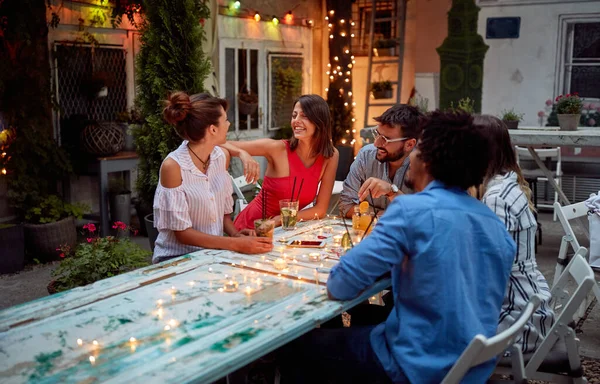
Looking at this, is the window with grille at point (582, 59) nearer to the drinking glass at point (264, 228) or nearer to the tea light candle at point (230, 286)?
the drinking glass at point (264, 228)

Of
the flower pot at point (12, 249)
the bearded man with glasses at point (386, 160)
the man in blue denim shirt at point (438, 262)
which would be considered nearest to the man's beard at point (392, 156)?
the bearded man with glasses at point (386, 160)

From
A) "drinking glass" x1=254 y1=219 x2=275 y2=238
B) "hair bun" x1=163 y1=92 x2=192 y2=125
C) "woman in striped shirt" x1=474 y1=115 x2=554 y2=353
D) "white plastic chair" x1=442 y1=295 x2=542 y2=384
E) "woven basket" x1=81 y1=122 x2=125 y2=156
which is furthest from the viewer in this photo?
"woven basket" x1=81 y1=122 x2=125 y2=156

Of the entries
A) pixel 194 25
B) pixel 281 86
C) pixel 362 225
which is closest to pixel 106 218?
pixel 194 25

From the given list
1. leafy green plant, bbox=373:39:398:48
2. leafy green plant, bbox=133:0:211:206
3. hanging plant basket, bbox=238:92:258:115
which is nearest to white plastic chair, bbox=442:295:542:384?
leafy green plant, bbox=133:0:211:206

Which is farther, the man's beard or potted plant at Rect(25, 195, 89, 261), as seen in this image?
potted plant at Rect(25, 195, 89, 261)

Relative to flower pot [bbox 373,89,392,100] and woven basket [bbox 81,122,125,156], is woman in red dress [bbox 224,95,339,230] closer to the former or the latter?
woven basket [bbox 81,122,125,156]

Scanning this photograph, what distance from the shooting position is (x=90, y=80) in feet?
22.5

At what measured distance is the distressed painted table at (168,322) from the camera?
69.3 inches

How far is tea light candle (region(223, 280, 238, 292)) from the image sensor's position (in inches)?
96.4

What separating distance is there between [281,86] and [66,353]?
7440mm

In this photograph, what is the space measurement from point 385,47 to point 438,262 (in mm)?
8103

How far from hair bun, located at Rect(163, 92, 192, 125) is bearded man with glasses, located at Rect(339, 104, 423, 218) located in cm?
100

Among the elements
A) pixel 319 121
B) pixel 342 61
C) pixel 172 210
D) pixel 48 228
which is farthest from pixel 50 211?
pixel 342 61

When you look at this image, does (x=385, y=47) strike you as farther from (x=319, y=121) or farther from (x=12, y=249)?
(x=12, y=249)
